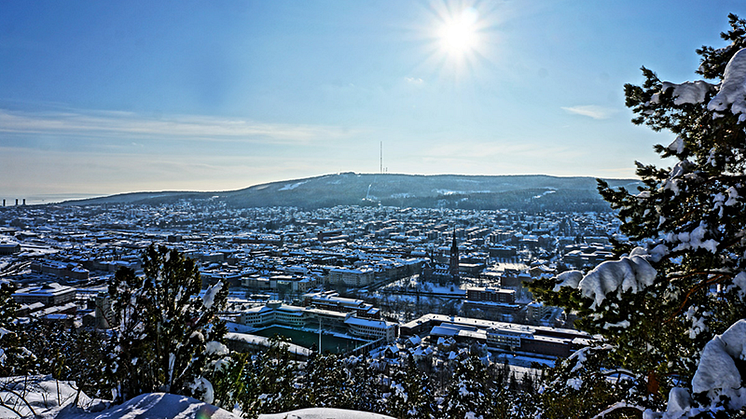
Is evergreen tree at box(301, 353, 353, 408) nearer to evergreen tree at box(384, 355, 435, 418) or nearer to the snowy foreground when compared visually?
evergreen tree at box(384, 355, 435, 418)

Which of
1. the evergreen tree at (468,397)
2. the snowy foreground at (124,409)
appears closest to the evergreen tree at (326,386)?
the evergreen tree at (468,397)

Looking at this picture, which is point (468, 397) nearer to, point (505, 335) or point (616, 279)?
Result: point (616, 279)

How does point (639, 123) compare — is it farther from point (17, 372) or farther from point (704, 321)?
point (17, 372)

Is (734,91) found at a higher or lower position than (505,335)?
higher

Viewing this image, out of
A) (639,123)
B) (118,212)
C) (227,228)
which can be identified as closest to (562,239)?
(227,228)

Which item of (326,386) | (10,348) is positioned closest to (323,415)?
(10,348)

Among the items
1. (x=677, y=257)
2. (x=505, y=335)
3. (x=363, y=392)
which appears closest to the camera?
(x=677, y=257)
